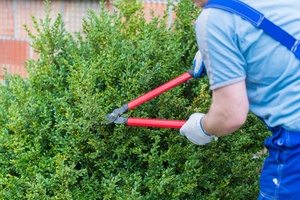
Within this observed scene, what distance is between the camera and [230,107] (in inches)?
73.0

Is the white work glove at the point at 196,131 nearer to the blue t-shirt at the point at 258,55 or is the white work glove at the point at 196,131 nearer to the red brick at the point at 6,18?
the blue t-shirt at the point at 258,55

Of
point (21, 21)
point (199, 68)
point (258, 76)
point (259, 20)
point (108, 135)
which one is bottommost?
point (108, 135)

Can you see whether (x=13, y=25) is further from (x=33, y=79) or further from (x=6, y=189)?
(x=6, y=189)

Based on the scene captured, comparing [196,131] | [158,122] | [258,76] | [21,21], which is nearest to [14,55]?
[21,21]

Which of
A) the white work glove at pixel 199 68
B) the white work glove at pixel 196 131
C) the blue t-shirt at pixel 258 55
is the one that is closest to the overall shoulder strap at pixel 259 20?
the blue t-shirt at pixel 258 55

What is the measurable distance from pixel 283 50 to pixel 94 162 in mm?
1370

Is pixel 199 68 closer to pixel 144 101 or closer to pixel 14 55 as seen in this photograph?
pixel 144 101

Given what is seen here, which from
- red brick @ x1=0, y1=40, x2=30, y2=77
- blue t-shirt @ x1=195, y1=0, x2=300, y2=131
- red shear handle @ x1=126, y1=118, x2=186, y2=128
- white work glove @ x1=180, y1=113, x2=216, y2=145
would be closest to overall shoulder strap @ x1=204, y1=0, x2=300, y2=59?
blue t-shirt @ x1=195, y1=0, x2=300, y2=131

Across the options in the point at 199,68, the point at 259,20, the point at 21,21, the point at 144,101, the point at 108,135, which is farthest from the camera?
the point at 21,21

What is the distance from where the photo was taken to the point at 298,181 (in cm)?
199

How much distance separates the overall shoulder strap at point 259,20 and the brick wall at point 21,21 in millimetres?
2426

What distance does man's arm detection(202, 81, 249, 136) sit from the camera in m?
1.84

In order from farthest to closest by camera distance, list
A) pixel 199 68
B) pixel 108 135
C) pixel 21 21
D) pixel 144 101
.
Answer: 1. pixel 21 21
2. pixel 108 135
3. pixel 144 101
4. pixel 199 68

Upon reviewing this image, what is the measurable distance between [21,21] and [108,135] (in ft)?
6.35
